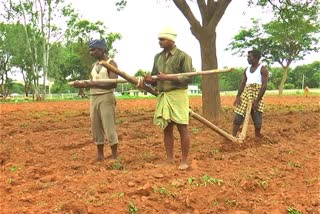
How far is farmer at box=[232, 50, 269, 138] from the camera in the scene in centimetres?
745

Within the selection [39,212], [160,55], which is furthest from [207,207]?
[160,55]

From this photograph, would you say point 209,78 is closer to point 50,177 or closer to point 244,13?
point 244,13

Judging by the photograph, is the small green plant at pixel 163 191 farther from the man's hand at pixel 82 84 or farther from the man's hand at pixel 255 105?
the man's hand at pixel 255 105

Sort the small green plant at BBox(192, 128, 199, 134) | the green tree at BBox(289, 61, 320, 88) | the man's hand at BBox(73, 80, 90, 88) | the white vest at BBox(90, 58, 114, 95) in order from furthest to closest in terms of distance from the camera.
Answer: the green tree at BBox(289, 61, 320, 88) < the small green plant at BBox(192, 128, 199, 134) < the white vest at BBox(90, 58, 114, 95) < the man's hand at BBox(73, 80, 90, 88)

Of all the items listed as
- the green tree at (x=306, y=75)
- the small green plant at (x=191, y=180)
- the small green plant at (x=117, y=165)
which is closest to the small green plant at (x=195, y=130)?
the small green plant at (x=117, y=165)

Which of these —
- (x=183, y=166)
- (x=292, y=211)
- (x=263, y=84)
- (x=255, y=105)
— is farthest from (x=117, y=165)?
(x=263, y=84)

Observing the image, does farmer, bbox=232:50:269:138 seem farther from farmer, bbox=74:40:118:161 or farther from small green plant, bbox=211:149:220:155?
farmer, bbox=74:40:118:161

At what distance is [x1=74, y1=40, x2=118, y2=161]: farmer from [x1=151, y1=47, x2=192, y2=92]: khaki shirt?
66 centimetres

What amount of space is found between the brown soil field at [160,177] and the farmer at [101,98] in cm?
38

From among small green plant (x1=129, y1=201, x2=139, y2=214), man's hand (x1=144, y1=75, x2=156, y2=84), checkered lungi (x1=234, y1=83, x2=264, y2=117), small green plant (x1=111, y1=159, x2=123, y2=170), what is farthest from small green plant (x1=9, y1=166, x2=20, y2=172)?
checkered lungi (x1=234, y1=83, x2=264, y2=117)

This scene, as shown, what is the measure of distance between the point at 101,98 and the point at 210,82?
558 cm

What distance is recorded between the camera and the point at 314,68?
228 feet

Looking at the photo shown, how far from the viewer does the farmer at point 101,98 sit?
5.80 metres

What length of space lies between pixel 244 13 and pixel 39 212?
1039 centimetres
